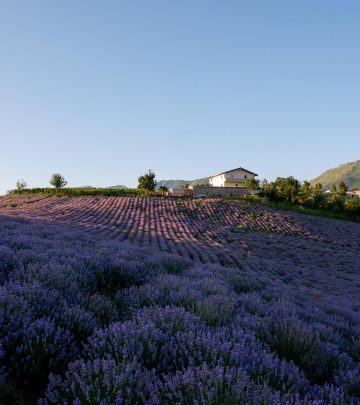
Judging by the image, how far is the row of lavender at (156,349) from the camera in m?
2.05

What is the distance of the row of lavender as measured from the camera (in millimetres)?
2047

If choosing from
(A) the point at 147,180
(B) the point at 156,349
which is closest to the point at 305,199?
(A) the point at 147,180

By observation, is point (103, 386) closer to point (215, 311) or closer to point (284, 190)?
point (215, 311)

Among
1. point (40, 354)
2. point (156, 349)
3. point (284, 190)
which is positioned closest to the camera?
point (40, 354)

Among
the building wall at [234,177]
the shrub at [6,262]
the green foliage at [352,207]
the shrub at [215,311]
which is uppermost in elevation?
the building wall at [234,177]

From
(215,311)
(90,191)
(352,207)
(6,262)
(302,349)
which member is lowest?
(352,207)

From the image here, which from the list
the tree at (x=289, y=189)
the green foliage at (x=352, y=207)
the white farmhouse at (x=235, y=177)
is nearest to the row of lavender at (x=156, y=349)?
the tree at (x=289, y=189)

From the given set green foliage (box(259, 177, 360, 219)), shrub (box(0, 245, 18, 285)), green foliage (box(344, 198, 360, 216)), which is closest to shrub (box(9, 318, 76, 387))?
shrub (box(0, 245, 18, 285))

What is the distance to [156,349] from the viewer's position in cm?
252

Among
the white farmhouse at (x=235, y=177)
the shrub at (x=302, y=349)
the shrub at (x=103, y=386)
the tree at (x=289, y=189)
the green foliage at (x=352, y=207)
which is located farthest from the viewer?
the white farmhouse at (x=235, y=177)

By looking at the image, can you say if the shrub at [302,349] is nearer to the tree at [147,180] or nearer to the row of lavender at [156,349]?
the row of lavender at [156,349]

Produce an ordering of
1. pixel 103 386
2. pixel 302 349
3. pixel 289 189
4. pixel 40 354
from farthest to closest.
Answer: pixel 289 189
pixel 302 349
pixel 40 354
pixel 103 386

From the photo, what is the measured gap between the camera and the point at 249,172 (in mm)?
83438

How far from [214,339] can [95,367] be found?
89 centimetres
